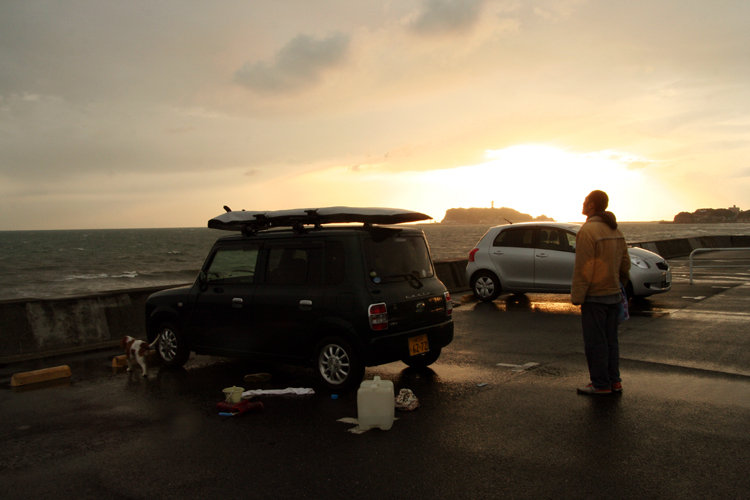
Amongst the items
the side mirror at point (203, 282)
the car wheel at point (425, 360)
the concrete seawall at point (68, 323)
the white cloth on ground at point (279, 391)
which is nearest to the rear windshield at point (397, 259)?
the car wheel at point (425, 360)

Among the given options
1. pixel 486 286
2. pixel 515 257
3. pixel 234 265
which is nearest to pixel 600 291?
pixel 234 265

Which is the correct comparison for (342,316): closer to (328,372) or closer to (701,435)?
(328,372)

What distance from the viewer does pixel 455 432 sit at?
193 inches

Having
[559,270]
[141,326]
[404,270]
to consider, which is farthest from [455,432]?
[559,270]

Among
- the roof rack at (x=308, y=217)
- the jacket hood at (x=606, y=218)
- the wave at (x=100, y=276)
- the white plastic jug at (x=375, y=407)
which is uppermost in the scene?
the roof rack at (x=308, y=217)

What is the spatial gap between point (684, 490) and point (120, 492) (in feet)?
12.1

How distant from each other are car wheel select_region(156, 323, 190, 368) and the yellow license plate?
10.7 ft

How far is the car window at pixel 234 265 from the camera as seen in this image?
7230 millimetres

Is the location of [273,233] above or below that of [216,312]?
above

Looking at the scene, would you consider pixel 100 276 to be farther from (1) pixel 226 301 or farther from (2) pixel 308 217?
(2) pixel 308 217

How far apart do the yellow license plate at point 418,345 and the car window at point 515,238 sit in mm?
6904

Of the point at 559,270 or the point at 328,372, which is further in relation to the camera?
the point at 559,270

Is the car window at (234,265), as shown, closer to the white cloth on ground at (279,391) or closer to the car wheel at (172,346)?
the car wheel at (172,346)

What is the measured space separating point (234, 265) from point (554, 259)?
25.2 ft
